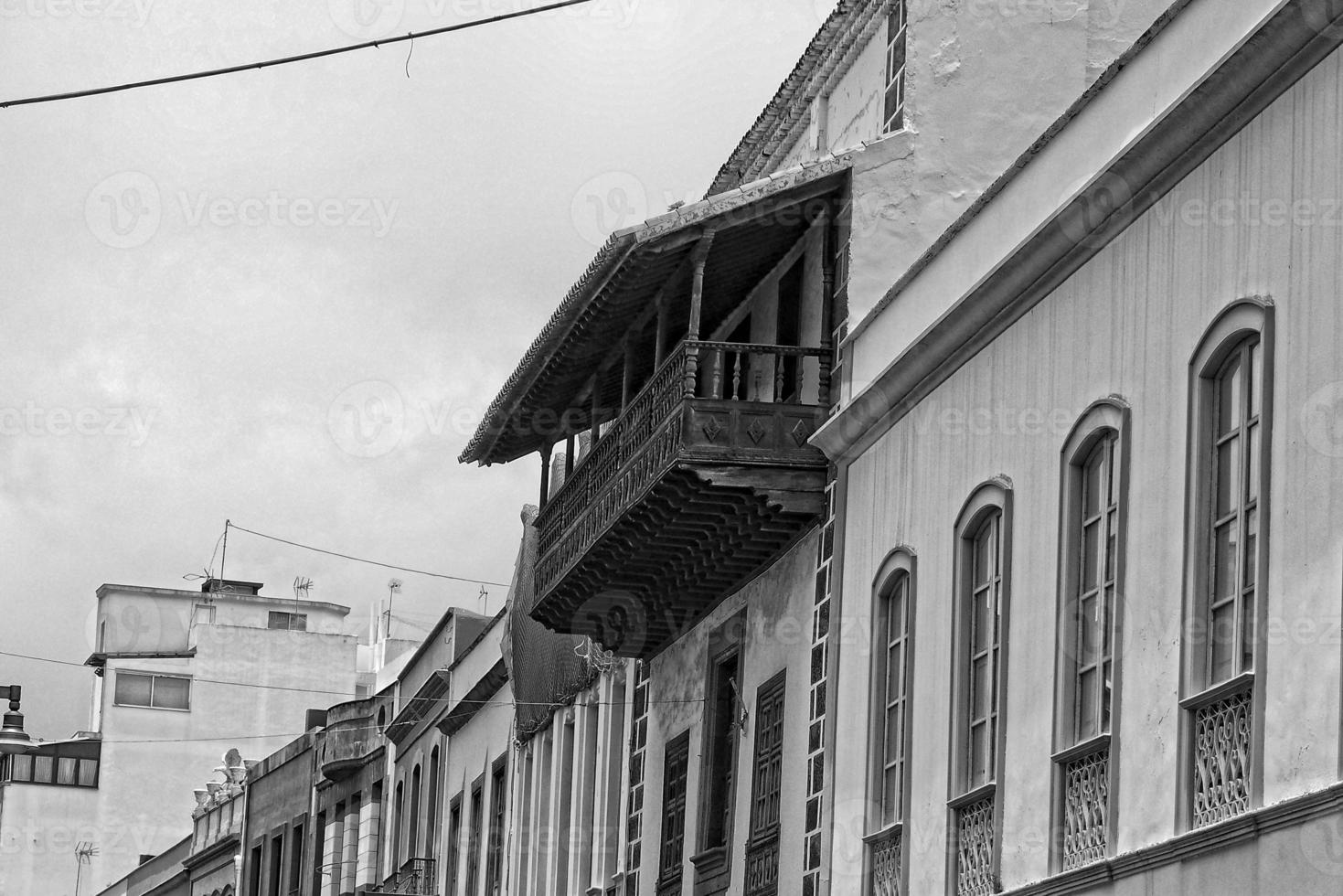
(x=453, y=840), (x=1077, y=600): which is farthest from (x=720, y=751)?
(x=453, y=840)

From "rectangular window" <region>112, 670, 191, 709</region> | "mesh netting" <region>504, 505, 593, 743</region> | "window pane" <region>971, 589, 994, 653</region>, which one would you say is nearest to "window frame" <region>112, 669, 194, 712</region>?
"rectangular window" <region>112, 670, 191, 709</region>

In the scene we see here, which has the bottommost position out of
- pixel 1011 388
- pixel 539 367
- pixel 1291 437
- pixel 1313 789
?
pixel 1313 789

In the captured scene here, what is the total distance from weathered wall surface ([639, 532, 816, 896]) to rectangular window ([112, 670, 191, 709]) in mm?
38469

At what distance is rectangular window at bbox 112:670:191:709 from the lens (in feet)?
196

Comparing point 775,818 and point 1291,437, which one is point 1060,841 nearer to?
point 1291,437

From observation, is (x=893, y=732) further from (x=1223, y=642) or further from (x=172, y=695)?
(x=172, y=695)

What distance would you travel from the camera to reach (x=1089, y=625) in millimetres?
13305

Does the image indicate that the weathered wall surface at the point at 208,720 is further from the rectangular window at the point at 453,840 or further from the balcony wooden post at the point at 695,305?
the balcony wooden post at the point at 695,305

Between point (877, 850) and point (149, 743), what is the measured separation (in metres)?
45.3

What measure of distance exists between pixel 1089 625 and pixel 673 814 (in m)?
8.73

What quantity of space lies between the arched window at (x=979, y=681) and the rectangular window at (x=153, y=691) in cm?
4628

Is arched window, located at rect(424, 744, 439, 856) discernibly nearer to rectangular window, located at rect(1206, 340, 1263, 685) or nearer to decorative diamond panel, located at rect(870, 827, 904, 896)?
decorative diamond panel, located at rect(870, 827, 904, 896)

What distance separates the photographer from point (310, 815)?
4031 cm

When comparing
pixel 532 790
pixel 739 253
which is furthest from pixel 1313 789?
pixel 532 790
